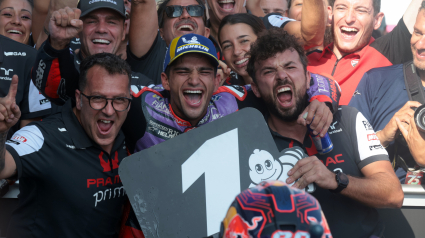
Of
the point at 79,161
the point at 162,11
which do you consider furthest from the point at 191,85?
the point at 162,11

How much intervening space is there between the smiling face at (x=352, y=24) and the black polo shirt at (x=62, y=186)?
2.63 m

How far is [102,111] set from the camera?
8.31ft

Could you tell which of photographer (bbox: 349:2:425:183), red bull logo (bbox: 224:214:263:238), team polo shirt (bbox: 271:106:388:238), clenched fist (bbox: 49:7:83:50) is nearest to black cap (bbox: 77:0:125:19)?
clenched fist (bbox: 49:7:83:50)

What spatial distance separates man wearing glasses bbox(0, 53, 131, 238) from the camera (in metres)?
2.33

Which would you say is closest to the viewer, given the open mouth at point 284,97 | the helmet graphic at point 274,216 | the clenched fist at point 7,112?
the helmet graphic at point 274,216

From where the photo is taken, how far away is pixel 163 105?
2818 mm

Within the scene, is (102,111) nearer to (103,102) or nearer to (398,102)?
(103,102)

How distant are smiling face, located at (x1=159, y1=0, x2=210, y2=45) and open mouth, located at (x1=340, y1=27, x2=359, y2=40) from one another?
1419 mm

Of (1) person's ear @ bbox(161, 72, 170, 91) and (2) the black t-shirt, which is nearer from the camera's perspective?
(1) person's ear @ bbox(161, 72, 170, 91)

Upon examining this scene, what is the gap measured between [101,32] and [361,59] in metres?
2.49

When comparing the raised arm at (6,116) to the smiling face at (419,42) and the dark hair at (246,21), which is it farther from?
the smiling face at (419,42)

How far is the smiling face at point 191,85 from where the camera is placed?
2.74 m

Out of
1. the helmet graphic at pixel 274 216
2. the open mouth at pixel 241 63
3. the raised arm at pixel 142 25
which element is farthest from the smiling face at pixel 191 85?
the helmet graphic at pixel 274 216

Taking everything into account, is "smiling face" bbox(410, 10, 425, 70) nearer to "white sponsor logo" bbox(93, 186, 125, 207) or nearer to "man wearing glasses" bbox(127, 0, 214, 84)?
"man wearing glasses" bbox(127, 0, 214, 84)
